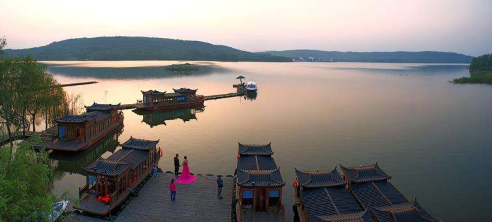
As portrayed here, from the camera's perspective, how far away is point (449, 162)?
37188 millimetres

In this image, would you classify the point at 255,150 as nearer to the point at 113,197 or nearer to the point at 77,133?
the point at 113,197

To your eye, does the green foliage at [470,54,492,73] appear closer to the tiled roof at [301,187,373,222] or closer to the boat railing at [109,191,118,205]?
Result: the tiled roof at [301,187,373,222]

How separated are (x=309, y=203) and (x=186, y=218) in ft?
25.0

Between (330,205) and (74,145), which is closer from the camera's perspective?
(330,205)

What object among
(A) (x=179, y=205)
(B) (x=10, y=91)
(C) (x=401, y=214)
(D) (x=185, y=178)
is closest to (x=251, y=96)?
(B) (x=10, y=91)

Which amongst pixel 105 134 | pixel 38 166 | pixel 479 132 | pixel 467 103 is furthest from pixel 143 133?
pixel 467 103

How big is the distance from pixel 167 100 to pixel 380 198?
167 ft

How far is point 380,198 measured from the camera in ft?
71.4

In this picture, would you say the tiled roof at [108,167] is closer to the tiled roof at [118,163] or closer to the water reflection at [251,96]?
the tiled roof at [118,163]

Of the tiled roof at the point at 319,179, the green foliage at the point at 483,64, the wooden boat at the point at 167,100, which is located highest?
the green foliage at the point at 483,64

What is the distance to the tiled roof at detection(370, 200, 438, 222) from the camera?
18.4 meters

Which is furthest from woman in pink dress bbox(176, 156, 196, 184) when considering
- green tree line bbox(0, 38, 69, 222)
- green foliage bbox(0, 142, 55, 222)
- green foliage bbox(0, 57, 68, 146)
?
green foliage bbox(0, 57, 68, 146)

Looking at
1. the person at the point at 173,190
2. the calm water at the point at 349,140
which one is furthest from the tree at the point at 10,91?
the person at the point at 173,190

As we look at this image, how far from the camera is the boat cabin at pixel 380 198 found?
61.3 ft
